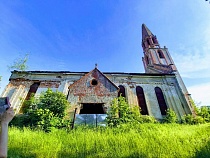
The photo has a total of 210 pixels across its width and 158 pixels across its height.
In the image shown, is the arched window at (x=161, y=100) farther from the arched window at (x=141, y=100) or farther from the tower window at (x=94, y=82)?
the tower window at (x=94, y=82)

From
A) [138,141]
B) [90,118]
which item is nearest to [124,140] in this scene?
[138,141]

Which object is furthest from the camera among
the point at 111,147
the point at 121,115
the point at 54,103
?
the point at 54,103

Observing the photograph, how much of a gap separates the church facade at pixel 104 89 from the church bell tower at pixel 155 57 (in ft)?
1.91

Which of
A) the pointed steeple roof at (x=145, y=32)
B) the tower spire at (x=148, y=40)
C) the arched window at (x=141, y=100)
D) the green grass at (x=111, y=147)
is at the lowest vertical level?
the green grass at (x=111, y=147)

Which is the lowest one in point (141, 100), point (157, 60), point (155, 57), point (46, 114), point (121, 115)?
point (46, 114)

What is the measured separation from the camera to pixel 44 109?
13414 millimetres

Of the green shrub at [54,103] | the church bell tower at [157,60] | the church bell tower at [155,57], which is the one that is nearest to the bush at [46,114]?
the green shrub at [54,103]

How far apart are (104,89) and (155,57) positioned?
14017mm

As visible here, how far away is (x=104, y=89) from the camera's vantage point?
15.5 meters

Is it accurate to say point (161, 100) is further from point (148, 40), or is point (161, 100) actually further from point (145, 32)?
point (145, 32)

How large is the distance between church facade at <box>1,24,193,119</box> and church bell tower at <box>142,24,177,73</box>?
58 cm

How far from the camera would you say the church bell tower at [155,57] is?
23.2 metres

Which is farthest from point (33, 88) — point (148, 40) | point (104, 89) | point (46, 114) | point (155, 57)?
point (148, 40)

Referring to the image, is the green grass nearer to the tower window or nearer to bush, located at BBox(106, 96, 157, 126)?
bush, located at BBox(106, 96, 157, 126)
